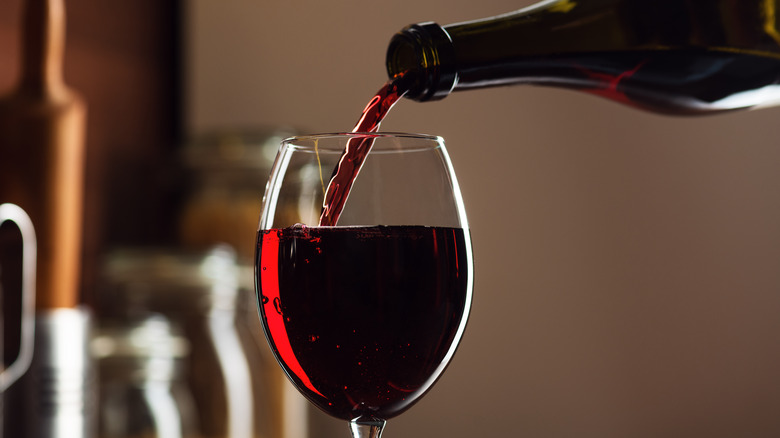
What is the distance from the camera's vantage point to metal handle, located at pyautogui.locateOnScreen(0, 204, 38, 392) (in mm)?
953

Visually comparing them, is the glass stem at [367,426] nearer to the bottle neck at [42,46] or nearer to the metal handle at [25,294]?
the metal handle at [25,294]

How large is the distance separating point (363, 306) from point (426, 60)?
159 millimetres

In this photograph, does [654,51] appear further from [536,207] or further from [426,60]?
[536,207]

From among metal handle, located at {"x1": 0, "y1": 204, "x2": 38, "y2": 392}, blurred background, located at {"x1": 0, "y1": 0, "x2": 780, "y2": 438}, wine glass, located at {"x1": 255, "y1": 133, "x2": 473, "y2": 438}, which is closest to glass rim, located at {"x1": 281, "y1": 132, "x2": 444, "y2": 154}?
wine glass, located at {"x1": 255, "y1": 133, "x2": 473, "y2": 438}

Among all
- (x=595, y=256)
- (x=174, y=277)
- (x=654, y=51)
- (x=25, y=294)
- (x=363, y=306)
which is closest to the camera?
(x=363, y=306)

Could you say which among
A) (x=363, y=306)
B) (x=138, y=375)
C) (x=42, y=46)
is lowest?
(x=138, y=375)

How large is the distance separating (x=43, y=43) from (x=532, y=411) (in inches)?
42.5

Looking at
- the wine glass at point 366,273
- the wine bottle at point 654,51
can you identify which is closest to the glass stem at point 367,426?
the wine glass at point 366,273

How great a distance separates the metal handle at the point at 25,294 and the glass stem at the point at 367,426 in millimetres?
502

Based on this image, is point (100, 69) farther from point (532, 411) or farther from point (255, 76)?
point (532, 411)

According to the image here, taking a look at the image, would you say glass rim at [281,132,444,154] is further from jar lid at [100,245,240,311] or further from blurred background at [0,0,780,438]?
blurred background at [0,0,780,438]

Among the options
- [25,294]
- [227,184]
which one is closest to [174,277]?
[227,184]

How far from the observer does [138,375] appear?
132 cm

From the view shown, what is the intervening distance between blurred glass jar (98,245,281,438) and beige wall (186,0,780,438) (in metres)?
0.40
